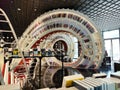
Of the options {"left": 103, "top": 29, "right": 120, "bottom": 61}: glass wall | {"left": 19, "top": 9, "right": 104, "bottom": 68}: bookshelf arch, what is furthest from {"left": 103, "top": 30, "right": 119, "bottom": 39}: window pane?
{"left": 19, "top": 9, "right": 104, "bottom": 68}: bookshelf arch

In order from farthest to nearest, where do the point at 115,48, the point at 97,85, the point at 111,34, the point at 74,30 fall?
the point at 111,34 < the point at 115,48 < the point at 74,30 < the point at 97,85

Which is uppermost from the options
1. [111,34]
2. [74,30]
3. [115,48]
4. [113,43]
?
[111,34]

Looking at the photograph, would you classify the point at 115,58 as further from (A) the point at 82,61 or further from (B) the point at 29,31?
(B) the point at 29,31

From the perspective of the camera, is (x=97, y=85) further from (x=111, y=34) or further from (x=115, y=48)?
(x=111, y=34)

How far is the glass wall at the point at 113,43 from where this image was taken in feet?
49.8

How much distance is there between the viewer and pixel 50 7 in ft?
27.7

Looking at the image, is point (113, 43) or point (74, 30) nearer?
point (74, 30)

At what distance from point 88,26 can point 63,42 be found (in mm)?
5897

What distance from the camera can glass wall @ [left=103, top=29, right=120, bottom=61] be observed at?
1518cm

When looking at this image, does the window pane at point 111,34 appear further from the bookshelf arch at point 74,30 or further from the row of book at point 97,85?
the row of book at point 97,85

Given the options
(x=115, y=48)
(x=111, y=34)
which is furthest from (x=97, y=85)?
(x=111, y=34)

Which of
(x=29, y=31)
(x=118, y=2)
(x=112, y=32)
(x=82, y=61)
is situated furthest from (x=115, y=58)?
(x=29, y=31)

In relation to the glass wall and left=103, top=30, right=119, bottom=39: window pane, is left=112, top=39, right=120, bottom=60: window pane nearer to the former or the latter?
the glass wall

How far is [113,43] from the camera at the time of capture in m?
15.8
